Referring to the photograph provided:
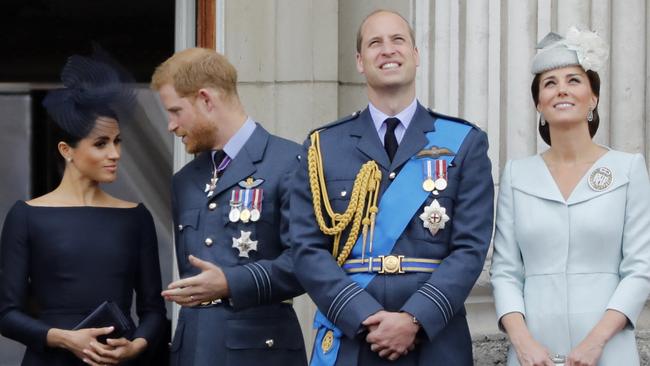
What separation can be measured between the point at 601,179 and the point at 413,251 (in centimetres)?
63

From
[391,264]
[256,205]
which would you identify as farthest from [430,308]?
[256,205]

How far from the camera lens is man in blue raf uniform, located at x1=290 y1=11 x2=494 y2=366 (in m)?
5.32

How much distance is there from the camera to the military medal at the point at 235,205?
19.4 ft

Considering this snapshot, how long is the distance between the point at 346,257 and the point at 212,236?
0.64 metres

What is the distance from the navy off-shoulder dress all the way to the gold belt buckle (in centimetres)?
121

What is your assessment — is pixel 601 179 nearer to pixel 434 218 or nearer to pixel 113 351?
pixel 434 218

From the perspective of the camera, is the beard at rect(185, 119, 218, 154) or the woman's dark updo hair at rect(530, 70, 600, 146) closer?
the woman's dark updo hair at rect(530, 70, 600, 146)

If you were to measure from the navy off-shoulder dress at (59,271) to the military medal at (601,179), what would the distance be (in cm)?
172

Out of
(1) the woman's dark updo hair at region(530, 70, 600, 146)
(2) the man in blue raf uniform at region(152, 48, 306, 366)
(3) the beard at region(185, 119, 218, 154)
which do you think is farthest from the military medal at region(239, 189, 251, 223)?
(1) the woman's dark updo hair at region(530, 70, 600, 146)

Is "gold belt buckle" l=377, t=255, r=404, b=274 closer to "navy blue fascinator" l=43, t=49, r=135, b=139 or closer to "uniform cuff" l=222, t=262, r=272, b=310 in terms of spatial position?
"uniform cuff" l=222, t=262, r=272, b=310

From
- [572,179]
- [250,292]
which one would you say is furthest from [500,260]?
[250,292]

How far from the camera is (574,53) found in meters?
5.63

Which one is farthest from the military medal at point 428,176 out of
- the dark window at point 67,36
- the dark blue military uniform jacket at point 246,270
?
the dark window at point 67,36

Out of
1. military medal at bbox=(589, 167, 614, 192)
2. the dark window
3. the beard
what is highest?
the dark window
